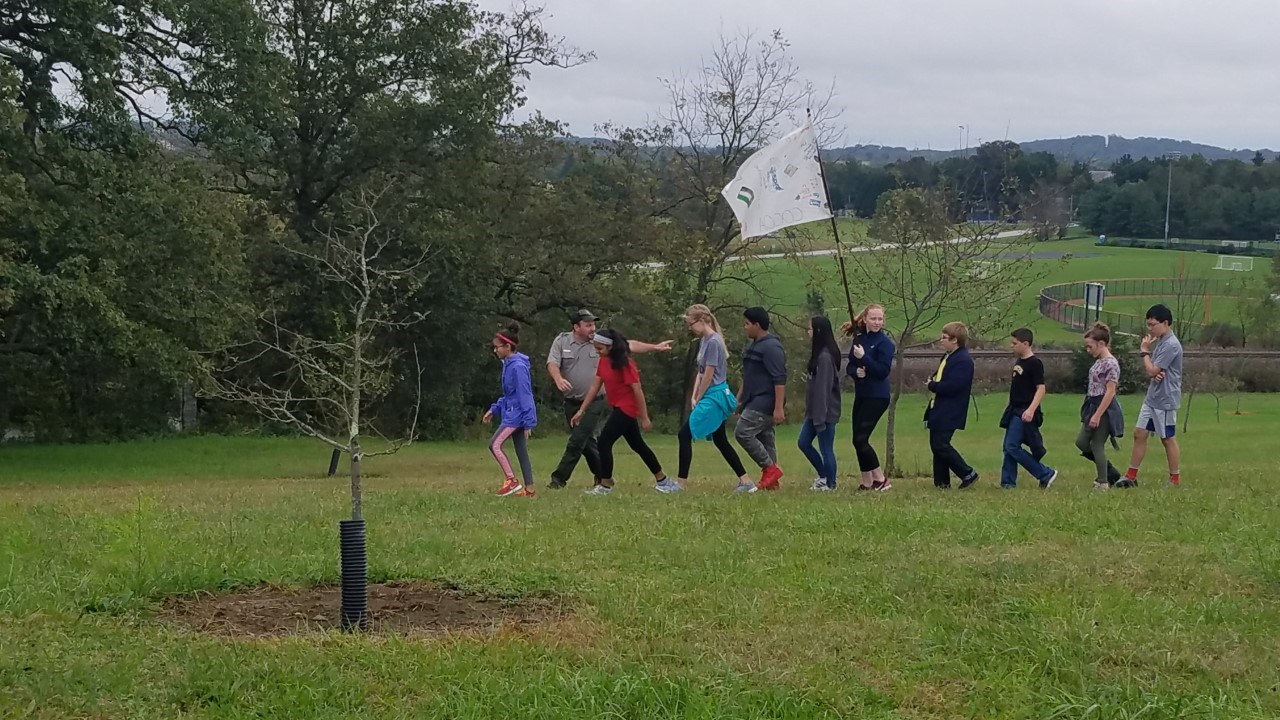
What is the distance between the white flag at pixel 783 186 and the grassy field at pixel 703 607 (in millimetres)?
3470

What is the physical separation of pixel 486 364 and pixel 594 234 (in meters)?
5.70

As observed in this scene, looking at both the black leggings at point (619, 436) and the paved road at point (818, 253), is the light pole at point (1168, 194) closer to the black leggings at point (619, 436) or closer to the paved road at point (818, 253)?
the paved road at point (818, 253)

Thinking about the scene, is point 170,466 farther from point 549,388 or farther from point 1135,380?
point 1135,380

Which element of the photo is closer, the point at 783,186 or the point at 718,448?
the point at 718,448

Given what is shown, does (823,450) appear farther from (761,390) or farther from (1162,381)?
(1162,381)

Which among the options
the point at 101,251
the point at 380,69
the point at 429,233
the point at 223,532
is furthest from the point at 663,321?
the point at 223,532

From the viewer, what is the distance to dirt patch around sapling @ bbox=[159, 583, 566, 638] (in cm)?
577

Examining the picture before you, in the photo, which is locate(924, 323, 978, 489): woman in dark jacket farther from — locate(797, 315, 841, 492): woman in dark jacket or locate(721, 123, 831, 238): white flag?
locate(721, 123, 831, 238): white flag

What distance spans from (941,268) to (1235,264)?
59237mm

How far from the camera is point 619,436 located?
1193 cm

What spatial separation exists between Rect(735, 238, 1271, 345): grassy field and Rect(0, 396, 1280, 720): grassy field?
39.8 feet

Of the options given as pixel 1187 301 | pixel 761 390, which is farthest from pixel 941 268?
pixel 1187 301

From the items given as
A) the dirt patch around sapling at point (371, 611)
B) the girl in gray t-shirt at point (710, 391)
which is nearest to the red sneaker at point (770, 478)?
the girl in gray t-shirt at point (710, 391)

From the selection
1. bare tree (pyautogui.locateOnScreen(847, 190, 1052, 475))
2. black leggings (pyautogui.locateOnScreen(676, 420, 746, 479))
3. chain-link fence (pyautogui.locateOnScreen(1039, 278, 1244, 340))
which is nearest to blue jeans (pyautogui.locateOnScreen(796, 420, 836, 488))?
black leggings (pyautogui.locateOnScreen(676, 420, 746, 479))
